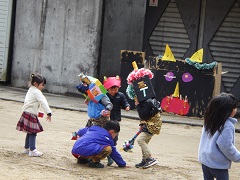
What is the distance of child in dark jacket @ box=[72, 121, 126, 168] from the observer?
886 cm

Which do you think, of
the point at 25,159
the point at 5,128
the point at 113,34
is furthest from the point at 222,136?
the point at 113,34

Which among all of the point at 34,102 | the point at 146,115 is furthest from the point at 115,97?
the point at 34,102

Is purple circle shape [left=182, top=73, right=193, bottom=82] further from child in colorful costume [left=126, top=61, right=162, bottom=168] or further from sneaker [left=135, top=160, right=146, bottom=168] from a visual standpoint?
sneaker [left=135, top=160, right=146, bottom=168]

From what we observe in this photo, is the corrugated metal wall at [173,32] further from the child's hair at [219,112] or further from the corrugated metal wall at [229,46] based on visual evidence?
the child's hair at [219,112]

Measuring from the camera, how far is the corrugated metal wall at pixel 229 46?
16.6 metres

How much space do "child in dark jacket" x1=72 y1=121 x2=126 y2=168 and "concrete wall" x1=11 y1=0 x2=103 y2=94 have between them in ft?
25.0

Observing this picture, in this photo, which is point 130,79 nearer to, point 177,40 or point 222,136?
point 222,136

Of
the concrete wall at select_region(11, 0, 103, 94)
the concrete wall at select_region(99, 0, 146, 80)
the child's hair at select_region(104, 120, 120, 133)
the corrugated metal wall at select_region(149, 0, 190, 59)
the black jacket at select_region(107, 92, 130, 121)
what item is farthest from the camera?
the corrugated metal wall at select_region(149, 0, 190, 59)

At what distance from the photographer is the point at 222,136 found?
6.07m

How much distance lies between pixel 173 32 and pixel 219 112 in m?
11.0

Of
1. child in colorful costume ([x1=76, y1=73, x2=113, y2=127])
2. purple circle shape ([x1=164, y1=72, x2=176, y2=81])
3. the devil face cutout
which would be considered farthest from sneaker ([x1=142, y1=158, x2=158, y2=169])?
purple circle shape ([x1=164, y1=72, x2=176, y2=81])

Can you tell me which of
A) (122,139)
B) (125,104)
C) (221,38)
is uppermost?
(221,38)

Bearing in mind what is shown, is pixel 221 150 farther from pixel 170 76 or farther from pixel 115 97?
pixel 170 76

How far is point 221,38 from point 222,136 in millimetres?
10922
